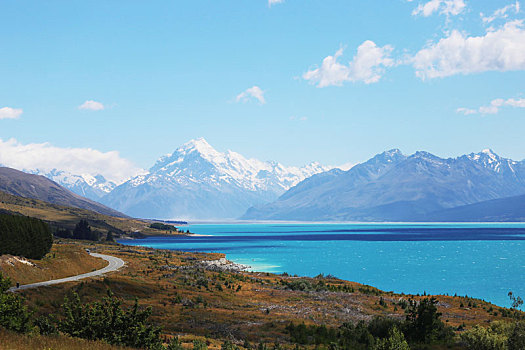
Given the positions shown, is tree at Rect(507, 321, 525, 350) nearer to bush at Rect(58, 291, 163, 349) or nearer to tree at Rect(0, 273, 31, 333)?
bush at Rect(58, 291, 163, 349)

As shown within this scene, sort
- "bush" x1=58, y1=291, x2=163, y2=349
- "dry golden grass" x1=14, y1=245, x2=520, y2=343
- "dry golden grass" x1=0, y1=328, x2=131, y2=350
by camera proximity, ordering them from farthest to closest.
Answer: "dry golden grass" x1=14, y1=245, x2=520, y2=343 → "bush" x1=58, y1=291, x2=163, y2=349 → "dry golden grass" x1=0, y1=328, x2=131, y2=350

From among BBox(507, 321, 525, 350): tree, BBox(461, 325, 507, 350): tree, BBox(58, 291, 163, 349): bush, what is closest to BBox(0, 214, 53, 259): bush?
BBox(58, 291, 163, 349): bush

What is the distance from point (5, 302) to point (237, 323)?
23622 mm

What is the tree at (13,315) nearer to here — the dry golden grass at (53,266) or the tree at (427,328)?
the tree at (427,328)

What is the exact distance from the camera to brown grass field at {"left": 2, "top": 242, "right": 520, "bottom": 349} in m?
39.7

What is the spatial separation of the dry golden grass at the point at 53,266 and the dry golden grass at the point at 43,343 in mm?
30917

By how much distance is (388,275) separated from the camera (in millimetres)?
110812

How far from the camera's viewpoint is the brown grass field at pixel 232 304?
3969cm

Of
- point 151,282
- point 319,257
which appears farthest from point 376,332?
point 319,257

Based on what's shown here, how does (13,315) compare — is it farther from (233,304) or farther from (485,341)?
(233,304)

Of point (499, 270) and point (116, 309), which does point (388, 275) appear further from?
point (116, 309)

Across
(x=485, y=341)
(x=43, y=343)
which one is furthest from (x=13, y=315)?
(x=485, y=341)

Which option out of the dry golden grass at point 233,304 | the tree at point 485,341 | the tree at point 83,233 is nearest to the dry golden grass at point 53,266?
the dry golden grass at point 233,304

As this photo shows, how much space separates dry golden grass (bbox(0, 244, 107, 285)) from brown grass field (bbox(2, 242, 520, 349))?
67 cm
